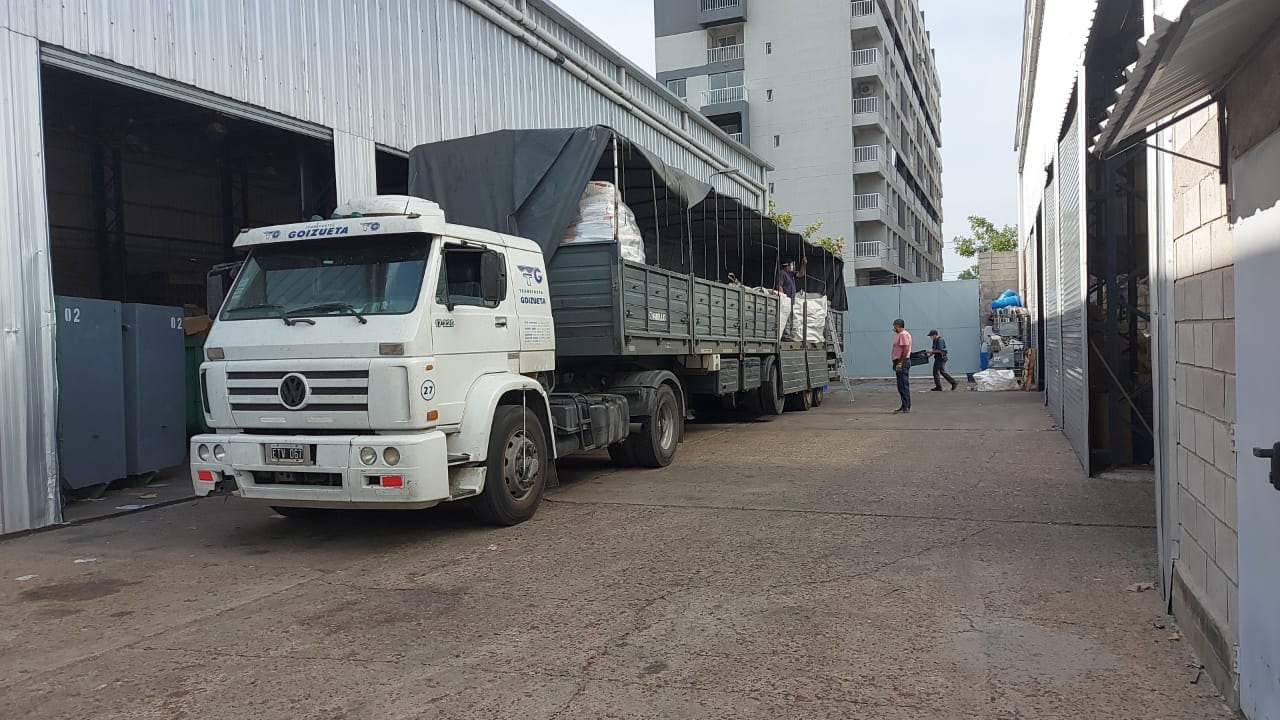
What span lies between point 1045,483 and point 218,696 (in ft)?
25.0

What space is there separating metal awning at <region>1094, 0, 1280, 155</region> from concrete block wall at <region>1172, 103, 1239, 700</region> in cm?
24

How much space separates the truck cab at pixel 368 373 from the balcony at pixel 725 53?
153ft

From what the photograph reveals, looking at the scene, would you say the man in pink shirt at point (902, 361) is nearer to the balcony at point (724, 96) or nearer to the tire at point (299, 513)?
the tire at point (299, 513)

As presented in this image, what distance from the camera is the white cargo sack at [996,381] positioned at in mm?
23406

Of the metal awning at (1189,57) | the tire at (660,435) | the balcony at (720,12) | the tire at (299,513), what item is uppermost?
the balcony at (720,12)

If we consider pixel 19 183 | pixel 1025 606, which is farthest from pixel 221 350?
pixel 1025 606

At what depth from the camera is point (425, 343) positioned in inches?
251

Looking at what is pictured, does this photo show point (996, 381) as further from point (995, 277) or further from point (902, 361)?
point (995, 277)

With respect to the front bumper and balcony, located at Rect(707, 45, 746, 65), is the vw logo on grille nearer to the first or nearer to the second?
the front bumper

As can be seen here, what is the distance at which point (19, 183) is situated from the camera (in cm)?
779

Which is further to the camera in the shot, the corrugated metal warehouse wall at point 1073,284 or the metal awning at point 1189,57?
the corrugated metal warehouse wall at point 1073,284

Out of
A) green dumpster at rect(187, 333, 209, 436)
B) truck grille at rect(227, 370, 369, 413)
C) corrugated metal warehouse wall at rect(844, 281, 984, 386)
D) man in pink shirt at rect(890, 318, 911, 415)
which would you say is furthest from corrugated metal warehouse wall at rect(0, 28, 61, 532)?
corrugated metal warehouse wall at rect(844, 281, 984, 386)

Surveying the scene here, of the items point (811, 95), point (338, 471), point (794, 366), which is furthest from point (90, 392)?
point (811, 95)

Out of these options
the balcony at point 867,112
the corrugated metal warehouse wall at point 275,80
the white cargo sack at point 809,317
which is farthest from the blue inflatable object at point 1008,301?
the balcony at point 867,112
